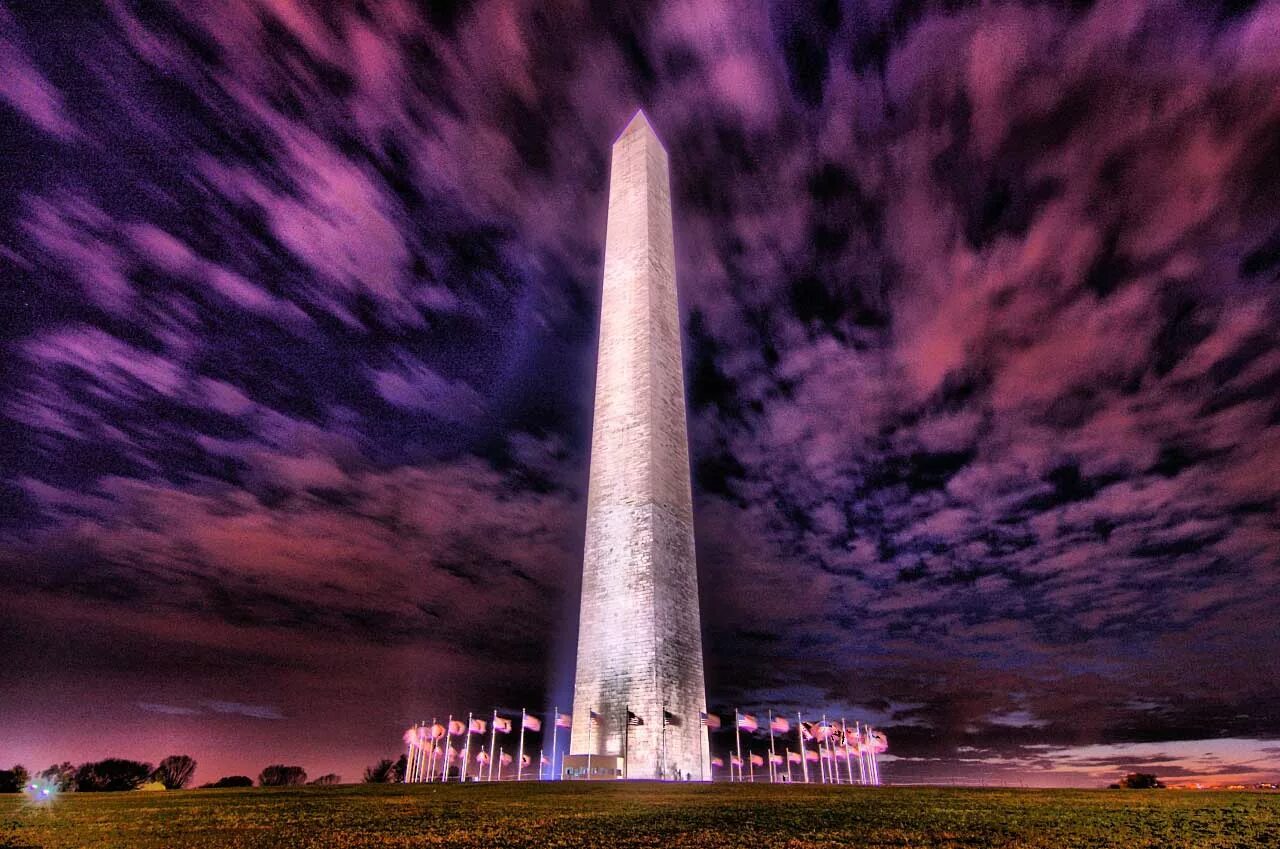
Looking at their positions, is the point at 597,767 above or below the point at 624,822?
above

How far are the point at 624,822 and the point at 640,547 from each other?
16.1m

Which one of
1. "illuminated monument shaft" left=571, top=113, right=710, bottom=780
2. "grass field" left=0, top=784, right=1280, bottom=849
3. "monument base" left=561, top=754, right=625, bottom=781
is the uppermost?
"illuminated monument shaft" left=571, top=113, right=710, bottom=780

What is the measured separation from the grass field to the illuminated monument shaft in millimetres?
10789

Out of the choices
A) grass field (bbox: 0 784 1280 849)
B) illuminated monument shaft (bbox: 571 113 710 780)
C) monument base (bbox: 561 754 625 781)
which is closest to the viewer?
grass field (bbox: 0 784 1280 849)

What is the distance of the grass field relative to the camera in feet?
20.6

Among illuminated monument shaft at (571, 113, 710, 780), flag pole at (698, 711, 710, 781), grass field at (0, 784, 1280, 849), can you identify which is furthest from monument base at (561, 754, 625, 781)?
grass field at (0, 784, 1280, 849)

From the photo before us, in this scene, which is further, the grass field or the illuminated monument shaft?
the illuminated monument shaft

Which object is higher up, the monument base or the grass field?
the monument base

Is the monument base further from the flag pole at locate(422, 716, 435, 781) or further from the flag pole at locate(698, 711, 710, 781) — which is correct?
the flag pole at locate(422, 716, 435, 781)

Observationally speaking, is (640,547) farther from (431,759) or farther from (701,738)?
(431,759)

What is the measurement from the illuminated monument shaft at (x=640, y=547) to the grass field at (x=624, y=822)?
10.8 meters

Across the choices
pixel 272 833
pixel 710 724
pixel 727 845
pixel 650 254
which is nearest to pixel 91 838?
pixel 272 833

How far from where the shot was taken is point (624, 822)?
298 inches

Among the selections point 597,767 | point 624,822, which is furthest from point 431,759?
point 624,822
